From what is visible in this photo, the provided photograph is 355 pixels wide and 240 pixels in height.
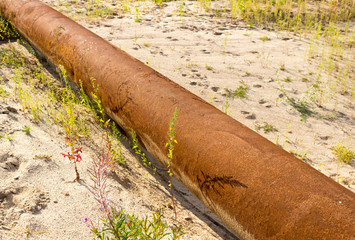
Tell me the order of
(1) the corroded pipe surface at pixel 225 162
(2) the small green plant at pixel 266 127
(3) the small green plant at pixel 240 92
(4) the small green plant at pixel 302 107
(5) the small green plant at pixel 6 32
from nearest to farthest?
(1) the corroded pipe surface at pixel 225 162 → (2) the small green plant at pixel 266 127 → (4) the small green plant at pixel 302 107 → (3) the small green plant at pixel 240 92 → (5) the small green plant at pixel 6 32

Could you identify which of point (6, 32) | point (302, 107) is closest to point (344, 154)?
point (302, 107)

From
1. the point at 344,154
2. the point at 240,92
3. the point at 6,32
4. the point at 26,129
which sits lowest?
the point at 344,154

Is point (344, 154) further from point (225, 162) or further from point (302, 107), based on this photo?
point (225, 162)

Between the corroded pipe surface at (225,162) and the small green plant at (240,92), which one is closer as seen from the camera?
the corroded pipe surface at (225,162)

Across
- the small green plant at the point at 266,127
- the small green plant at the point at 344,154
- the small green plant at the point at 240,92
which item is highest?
the small green plant at the point at 240,92

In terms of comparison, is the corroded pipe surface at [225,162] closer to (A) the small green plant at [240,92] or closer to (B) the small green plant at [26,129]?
(B) the small green plant at [26,129]

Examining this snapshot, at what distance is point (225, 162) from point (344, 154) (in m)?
1.80

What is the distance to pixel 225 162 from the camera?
155 cm

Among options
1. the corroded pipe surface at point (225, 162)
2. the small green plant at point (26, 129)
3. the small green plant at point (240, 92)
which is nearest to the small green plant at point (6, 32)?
the corroded pipe surface at point (225, 162)

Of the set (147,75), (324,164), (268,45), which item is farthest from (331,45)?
(147,75)

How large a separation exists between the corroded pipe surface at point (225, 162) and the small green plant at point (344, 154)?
1.55 m

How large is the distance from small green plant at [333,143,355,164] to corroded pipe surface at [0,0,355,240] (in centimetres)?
155

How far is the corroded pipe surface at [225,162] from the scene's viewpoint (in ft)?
4.14

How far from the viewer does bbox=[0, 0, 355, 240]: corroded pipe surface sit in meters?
1.26
